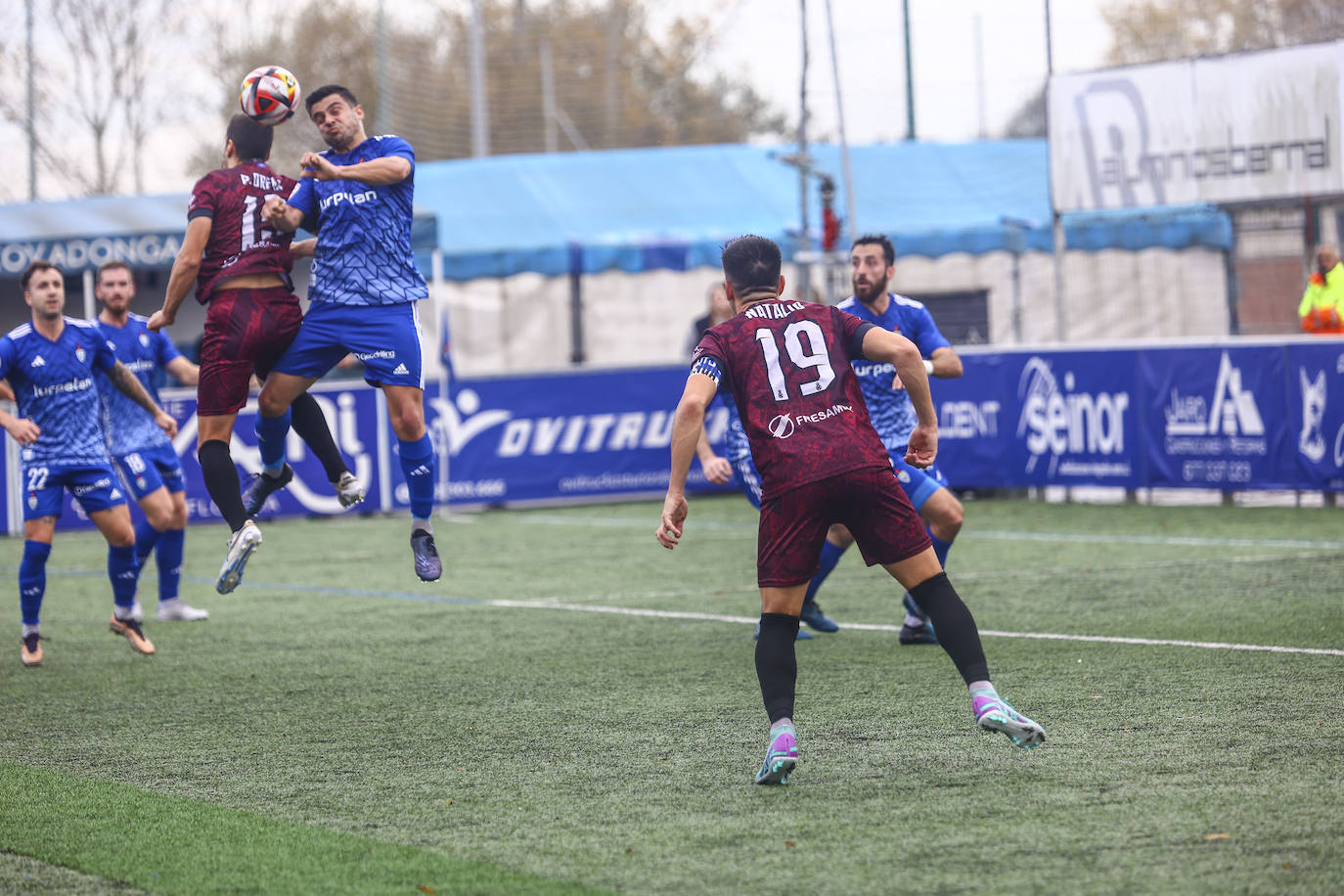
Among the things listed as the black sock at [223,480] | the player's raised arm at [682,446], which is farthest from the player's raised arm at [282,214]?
the player's raised arm at [682,446]

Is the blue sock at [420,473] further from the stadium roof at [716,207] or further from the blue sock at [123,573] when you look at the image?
the stadium roof at [716,207]

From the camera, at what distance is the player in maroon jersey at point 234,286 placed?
787 cm

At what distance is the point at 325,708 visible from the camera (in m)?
8.11

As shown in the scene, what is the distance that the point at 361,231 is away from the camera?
305 inches

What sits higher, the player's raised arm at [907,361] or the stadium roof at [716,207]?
the stadium roof at [716,207]

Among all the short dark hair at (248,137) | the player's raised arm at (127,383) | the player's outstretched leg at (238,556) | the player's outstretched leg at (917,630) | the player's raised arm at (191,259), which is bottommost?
the player's outstretched leg at (917,630)

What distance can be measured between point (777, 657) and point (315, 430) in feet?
10.3

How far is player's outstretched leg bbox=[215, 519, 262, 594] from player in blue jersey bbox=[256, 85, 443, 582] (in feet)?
2.16

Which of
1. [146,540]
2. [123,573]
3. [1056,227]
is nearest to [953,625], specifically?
[123,573]

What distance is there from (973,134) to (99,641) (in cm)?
1995

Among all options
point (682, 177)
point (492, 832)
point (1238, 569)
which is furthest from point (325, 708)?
point (682, 177)

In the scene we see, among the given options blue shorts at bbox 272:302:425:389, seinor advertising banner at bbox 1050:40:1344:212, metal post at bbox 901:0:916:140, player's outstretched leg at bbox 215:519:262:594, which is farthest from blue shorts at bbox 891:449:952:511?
metal post at bbox 901:0:916:140

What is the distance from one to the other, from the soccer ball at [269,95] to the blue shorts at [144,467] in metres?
4.22

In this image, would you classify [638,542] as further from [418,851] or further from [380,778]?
[418,851]
